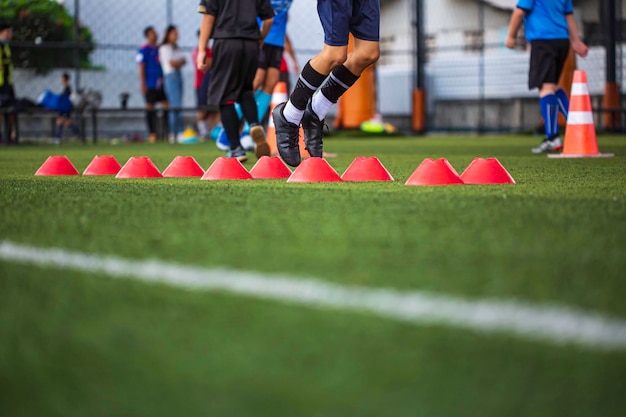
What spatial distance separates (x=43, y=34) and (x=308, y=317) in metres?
21.7

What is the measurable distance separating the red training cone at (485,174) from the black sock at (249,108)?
3.01 metres

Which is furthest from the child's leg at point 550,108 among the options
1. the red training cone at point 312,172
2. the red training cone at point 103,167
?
the red training cone at point 312,172

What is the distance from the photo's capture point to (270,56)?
1018 centimetres

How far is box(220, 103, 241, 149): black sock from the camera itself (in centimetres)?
803

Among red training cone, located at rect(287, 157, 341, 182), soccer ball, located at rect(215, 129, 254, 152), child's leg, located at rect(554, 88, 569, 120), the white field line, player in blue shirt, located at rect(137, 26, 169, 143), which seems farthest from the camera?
player in blue shirt, located at rect(137, 26, 169, 143)

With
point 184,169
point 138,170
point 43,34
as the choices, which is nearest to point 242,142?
point 184,169

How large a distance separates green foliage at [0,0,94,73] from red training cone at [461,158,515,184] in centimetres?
1555

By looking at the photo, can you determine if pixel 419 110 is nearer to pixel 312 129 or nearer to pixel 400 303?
pixel 312 129

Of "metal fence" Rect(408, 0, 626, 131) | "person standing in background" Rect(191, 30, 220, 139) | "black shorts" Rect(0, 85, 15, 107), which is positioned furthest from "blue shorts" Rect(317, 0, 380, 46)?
"metal fence" Rect(408, 0, 626, 131)

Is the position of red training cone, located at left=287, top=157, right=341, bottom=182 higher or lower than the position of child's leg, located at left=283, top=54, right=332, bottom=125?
lower

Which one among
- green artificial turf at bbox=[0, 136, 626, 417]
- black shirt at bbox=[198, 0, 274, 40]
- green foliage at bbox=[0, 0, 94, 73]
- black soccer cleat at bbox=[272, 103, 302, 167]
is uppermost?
green foliage at bbox=[0, 0, 94, 73]

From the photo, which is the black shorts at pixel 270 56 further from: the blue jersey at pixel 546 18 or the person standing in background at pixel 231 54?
the blue jersey at pixel 546 18

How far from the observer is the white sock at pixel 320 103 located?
6215 mm

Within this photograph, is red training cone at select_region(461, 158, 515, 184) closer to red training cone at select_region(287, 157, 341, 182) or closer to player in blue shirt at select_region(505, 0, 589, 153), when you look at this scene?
red training cone at select_region(287, 157, 341, 182)
